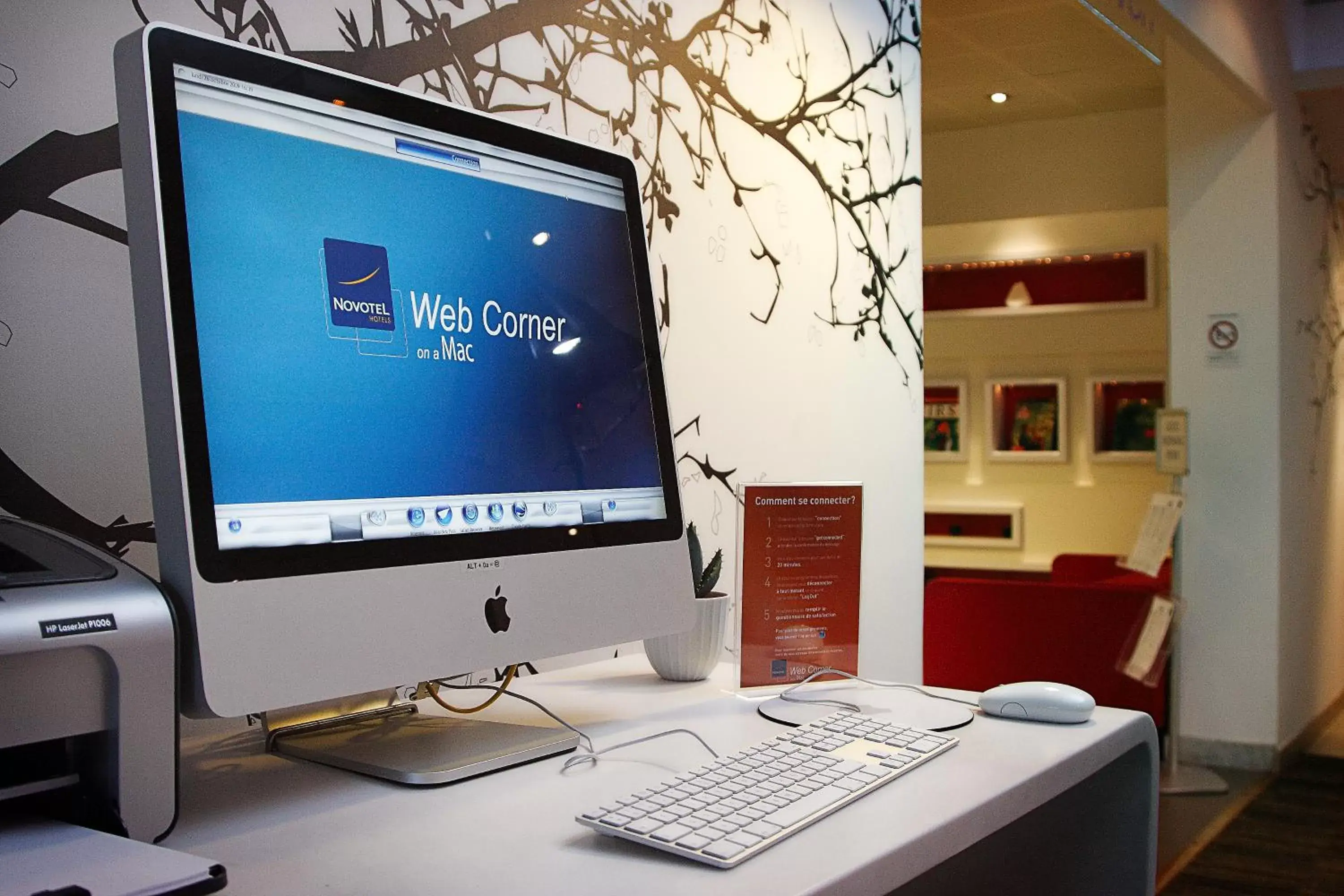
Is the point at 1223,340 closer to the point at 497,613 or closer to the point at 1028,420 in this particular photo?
the point at 1028,420

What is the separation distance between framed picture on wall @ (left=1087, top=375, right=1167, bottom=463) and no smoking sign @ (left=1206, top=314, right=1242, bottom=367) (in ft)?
6.01

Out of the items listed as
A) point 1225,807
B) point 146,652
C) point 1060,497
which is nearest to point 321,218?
point 146,652

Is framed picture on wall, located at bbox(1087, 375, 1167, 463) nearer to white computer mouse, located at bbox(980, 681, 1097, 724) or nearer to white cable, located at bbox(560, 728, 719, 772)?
white computer mouse, located at bbox(980, 681, 1097, 724)

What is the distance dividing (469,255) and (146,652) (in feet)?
1.61

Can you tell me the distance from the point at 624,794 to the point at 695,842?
0.62 ft

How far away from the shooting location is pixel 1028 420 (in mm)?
7242

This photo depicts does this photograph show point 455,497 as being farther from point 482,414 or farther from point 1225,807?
point 1225,807

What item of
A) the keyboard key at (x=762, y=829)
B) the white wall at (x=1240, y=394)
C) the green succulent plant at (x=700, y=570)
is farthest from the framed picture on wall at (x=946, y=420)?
the keyboard key at (x=762, y=829)

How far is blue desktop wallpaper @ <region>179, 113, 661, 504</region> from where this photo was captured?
93 cm

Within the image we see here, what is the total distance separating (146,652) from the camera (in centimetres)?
80

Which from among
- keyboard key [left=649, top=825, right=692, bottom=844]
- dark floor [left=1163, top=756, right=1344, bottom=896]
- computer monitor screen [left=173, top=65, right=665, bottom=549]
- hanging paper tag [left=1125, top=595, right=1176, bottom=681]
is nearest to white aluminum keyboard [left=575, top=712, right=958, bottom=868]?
keyboard key [left=649, top=825, right=692, bottom=844]

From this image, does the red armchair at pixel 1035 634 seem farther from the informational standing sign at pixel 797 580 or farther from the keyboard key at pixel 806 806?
the keyboard key at pixel 806 806

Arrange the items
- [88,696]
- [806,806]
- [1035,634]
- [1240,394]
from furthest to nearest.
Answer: [1240,394] → [1035,634] → [806,806] → [88,696]

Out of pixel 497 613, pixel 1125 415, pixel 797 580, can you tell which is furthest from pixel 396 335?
pixel 1125 415
